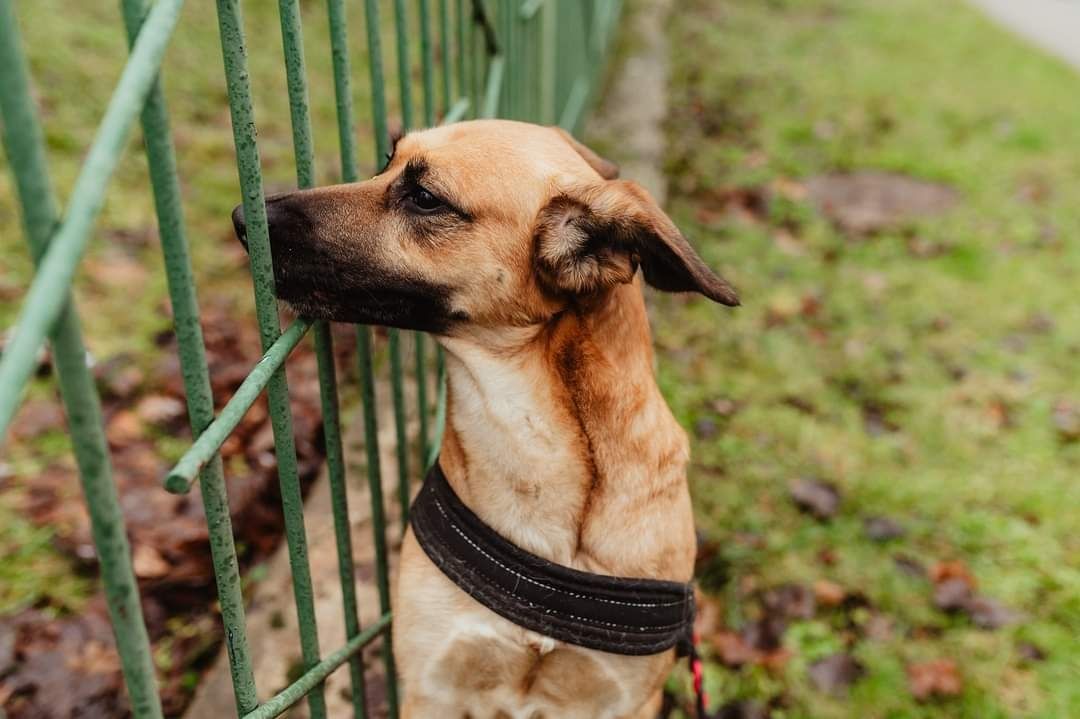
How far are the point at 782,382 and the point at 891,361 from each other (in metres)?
0.69

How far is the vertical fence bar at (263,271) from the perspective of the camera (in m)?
1.36

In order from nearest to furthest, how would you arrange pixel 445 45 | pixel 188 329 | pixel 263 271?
pixel 188 329
pixel 263 271
pixel 445 45

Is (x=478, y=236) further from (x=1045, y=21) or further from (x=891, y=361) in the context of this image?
(x=1045, y=21)

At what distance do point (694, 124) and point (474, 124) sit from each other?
17.4 ft

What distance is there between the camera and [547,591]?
199cm

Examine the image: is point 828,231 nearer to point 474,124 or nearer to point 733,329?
point 733,329

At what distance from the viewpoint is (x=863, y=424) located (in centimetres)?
418

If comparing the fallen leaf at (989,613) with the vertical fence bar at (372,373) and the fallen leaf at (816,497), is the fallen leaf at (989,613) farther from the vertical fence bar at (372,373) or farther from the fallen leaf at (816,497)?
the vertical fence bar at (372,373)

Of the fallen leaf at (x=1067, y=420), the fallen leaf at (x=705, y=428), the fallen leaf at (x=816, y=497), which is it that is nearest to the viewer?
the fallen leaf at (x=816, y=497)

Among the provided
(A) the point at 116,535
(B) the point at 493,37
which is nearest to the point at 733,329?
(B) the point at 493,37

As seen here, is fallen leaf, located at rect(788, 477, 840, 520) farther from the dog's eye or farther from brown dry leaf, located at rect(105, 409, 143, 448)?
brown dry leaf, located at rect(105, 409, 143, 448)

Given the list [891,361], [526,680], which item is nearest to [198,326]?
[526,680]

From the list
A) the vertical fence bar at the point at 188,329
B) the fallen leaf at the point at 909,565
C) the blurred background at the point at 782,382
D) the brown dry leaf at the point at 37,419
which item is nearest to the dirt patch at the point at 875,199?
the blurred background at the point at 782,382

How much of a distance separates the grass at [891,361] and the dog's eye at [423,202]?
74.1 inches
